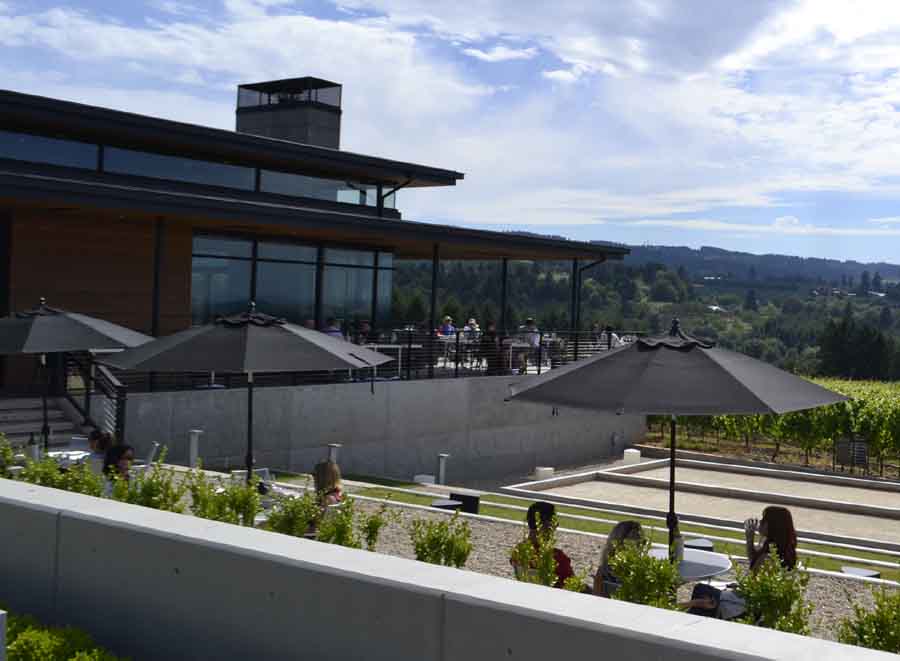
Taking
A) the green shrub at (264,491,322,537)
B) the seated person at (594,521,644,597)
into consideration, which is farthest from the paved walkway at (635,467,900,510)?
the green shrub at (264,491,322,537)

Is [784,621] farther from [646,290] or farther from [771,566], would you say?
[646,290]

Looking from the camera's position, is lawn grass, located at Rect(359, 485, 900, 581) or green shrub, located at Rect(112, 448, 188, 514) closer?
green shrub, located at Rect(112, 448, 188, 514)

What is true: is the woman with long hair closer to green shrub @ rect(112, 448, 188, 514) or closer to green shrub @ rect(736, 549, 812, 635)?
green shrub @ rect(736, 549, 812, 635)

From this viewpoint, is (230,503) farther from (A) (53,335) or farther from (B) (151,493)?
(A) (53,335)

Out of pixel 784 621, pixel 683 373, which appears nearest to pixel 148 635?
pixel 784 621

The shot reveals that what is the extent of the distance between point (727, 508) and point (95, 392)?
12280 millimetres

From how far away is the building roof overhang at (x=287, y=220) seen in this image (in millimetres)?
17922

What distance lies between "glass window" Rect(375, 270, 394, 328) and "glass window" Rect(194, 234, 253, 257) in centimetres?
484

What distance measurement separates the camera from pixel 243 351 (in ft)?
34.7

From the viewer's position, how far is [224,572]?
5695 mm

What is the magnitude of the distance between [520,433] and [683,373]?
19956 mm

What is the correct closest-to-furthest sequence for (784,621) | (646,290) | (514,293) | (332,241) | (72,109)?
(784,621) < (72,109) < (332,241) < (514,293) < (646,290)

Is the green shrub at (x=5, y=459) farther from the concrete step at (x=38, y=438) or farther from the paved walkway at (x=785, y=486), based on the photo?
the paved walkway at (x=785, y=486)

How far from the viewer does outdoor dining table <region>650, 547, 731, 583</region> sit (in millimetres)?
7977
